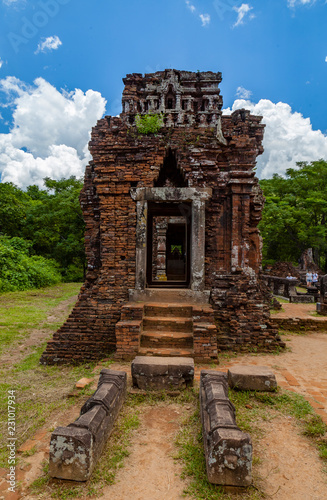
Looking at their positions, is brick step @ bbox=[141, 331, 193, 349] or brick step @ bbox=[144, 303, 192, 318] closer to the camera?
brick step @ bbox=[141, 331, 193, 349]

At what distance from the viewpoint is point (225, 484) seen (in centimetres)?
268

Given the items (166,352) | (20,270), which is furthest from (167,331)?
(20,270)

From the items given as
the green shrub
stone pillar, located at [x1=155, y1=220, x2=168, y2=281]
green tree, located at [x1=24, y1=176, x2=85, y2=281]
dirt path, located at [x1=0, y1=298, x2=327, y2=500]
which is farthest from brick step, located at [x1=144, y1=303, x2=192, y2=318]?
green tree, located at [x1=24, y1=176, x2=85, y2=281]

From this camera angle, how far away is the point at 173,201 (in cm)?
728

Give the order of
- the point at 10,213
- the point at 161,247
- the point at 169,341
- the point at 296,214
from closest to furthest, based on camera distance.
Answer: the point at 169,341 < the point at 161,247 < the point at 10,213 < the point at 296,214

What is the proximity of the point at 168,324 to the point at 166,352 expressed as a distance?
727 mm

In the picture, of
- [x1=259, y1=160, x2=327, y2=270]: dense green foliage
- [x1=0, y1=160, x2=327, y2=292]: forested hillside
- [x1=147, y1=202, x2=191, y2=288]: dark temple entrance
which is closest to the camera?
[x1=147, y1=202, x2=191, y2=288]: dark temple entrance

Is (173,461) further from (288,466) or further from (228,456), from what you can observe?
(288,466)

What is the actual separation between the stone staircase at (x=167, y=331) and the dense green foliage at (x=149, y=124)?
405 centimetres

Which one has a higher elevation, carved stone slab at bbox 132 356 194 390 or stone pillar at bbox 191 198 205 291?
stone pillar at bbox 191 198 205 291

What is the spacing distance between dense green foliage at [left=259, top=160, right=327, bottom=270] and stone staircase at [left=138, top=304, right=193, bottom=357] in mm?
20878

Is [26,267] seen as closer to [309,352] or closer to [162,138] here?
[162,138]

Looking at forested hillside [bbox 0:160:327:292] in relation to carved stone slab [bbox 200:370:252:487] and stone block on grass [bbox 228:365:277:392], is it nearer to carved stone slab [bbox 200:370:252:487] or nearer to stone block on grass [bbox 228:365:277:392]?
stone block on grass [bbox 228:365:277:392]

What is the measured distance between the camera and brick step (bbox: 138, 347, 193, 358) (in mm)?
5688
